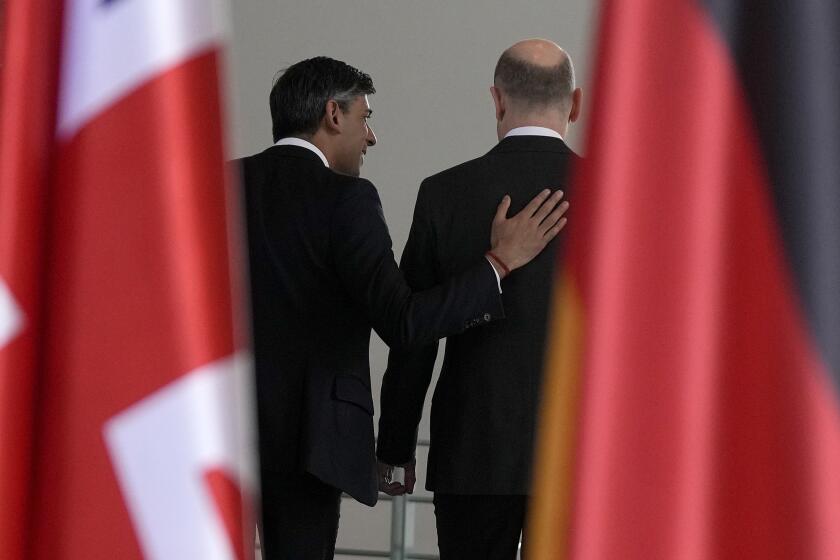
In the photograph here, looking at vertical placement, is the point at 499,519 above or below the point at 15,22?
below

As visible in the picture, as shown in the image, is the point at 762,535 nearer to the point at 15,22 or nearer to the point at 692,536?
the point at 692,536

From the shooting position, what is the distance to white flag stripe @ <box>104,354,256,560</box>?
0.74m

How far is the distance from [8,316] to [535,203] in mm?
1361

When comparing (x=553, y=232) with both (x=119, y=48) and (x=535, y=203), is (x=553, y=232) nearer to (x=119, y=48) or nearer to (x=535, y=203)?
(x=535, y=203)

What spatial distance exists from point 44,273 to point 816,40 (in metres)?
0.47

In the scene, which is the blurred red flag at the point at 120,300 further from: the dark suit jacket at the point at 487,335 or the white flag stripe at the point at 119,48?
the dark suit jacket at the point at 487,335

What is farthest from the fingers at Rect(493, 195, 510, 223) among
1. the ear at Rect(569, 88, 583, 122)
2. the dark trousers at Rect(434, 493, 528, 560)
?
the dark trousers at Rect(434, 493, 528, 560)

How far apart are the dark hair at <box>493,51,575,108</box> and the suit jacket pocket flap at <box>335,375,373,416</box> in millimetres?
541

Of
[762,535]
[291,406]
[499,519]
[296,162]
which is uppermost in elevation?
[296,162]

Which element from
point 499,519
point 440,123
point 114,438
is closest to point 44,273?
point 114,438

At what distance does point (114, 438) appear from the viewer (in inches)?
29.5

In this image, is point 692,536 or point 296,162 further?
point 296,162

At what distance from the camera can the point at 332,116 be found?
2.21 meters

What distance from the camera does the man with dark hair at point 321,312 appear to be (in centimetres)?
203
